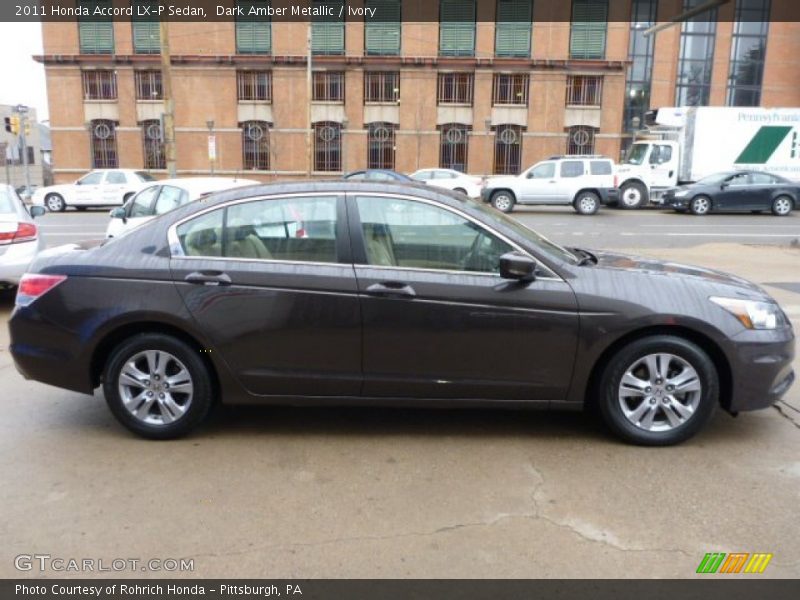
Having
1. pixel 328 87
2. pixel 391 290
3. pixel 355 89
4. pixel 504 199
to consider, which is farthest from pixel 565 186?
pixel 391 290

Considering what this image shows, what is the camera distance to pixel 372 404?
419 cm

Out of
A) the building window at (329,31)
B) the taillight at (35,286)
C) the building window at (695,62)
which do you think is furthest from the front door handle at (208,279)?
the building window at (695,62)

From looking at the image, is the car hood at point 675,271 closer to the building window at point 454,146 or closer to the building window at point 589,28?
the building window at point 454,146

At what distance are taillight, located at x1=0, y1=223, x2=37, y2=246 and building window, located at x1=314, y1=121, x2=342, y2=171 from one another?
28.4m

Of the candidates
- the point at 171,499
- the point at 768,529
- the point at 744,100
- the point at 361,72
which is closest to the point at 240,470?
the point at 171,499

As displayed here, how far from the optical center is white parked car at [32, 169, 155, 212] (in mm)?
24141

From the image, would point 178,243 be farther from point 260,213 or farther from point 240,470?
point 240,470

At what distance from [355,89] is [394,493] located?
3362 cm

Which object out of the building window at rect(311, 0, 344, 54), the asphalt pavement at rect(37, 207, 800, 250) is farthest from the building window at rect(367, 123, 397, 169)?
the asphalt pavement at rect(37, 207, 800, 250)

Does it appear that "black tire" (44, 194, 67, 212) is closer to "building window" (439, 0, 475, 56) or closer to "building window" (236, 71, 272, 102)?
"building window" (236, 71, 272, 102)

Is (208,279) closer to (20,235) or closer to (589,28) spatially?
(20,235)

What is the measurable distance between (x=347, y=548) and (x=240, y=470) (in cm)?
104

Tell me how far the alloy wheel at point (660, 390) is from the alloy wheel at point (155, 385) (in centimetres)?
265

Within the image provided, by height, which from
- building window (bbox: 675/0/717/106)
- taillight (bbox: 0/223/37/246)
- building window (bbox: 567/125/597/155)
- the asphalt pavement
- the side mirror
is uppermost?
building window (bbox: 675/0/717/106)
